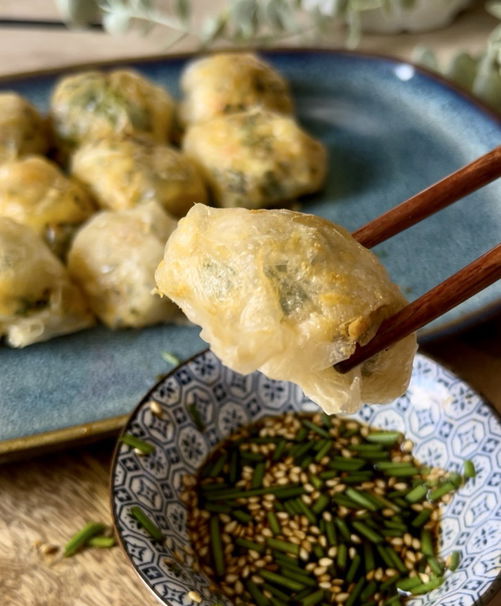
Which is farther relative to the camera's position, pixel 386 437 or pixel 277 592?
pixel 386 437

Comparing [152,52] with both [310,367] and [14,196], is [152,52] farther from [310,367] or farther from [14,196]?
[310,367]

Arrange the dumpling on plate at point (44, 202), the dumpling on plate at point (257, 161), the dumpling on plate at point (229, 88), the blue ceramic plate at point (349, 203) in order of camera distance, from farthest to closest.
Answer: the dumpling on plate at point (229, 88)
the dumpling on plate at point (257, 161)
the dumpling on plate at point (44, 202)
the blue ceramic plate at point (349, 203)

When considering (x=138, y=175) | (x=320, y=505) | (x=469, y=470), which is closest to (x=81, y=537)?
(x=320, y=505)

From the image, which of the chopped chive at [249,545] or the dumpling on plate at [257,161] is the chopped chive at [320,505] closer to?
the chopped chive at [249,545]

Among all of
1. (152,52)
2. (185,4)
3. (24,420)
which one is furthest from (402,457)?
(152,52)

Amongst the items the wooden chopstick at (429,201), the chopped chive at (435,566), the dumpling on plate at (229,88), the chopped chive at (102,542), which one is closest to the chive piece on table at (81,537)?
the chopped chive at (102,542)

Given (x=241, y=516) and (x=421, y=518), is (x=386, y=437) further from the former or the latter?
(x=241, y=516)

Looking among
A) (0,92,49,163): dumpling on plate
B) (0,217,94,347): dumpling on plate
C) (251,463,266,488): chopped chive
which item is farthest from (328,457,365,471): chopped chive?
(0,92,49,163): dumpling on plate
